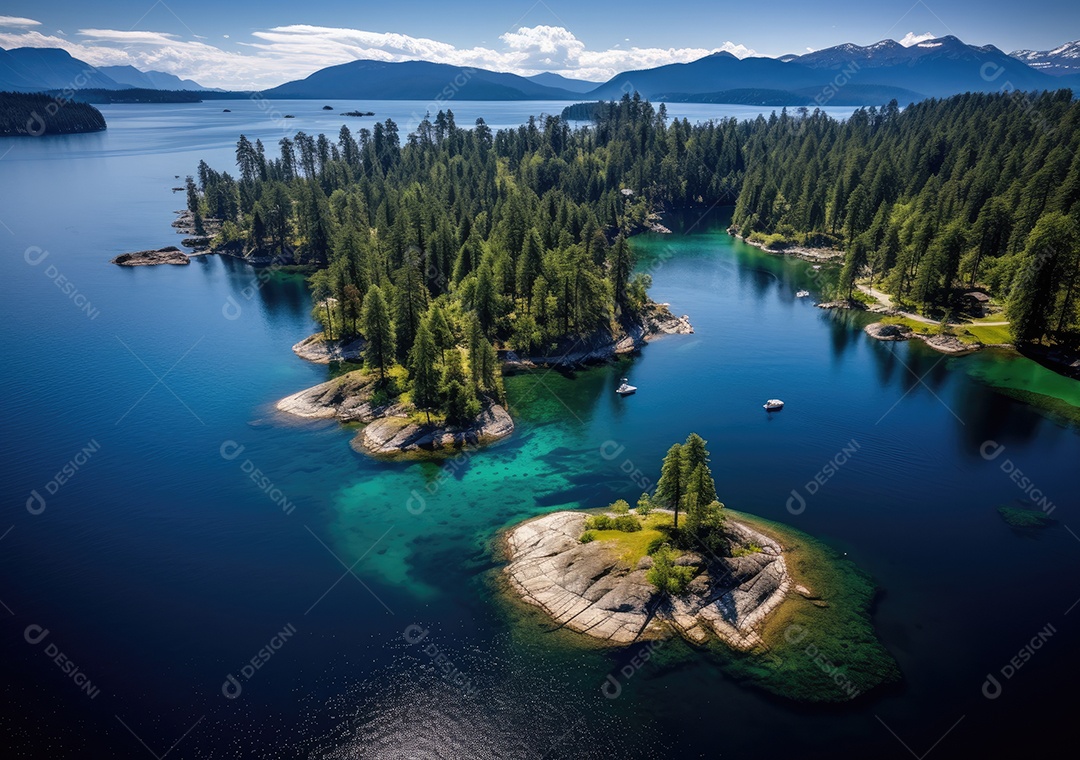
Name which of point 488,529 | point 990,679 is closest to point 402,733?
point 488,529

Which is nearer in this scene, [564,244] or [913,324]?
[564,244]

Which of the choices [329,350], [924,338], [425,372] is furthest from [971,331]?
[329,350]

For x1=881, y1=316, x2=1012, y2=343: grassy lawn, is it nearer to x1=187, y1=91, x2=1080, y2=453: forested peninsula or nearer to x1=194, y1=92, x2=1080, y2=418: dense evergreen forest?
x1=187, y1=91, x2=1080, y2=453: forested peninsula

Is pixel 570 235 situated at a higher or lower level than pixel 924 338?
higher

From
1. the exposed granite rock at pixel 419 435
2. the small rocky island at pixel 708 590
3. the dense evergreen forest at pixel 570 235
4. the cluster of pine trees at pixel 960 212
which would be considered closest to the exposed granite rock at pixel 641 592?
the small rocky island at pixel 708 590

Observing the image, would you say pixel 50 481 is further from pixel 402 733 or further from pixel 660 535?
pixel 660 535

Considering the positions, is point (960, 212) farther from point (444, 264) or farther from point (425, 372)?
point (425, 372)

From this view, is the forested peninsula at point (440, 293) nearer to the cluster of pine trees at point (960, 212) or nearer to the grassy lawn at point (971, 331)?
the grassy lawn at point (971, 331)
